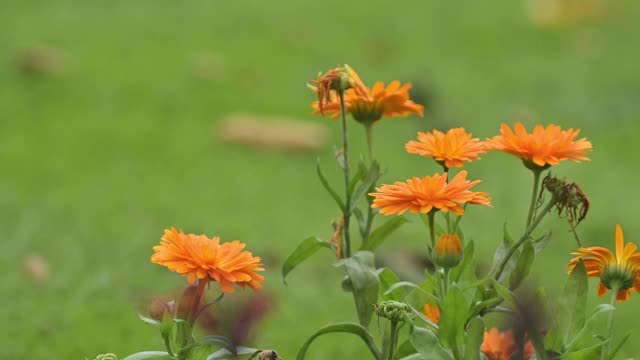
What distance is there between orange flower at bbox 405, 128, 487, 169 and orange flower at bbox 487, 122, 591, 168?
4 cm

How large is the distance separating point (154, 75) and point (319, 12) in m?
1.79

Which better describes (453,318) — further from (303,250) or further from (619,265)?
(303,250)

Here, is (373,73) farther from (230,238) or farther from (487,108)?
(230,238)

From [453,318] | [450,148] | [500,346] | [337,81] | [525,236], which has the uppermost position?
[337,81]

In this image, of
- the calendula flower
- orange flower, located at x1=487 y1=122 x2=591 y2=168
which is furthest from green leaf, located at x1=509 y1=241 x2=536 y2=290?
the calendula flower

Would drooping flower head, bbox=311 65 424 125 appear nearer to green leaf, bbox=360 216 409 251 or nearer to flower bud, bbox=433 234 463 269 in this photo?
green leaf, bbox=360 216 409 251

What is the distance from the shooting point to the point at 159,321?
157cm

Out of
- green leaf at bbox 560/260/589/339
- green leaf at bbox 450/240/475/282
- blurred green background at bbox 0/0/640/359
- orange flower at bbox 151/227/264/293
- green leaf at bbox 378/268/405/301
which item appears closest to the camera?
orange flower at bbox 151/227/264/293

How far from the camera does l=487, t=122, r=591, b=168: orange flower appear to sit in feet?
5.06

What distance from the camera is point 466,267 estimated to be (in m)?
1.70

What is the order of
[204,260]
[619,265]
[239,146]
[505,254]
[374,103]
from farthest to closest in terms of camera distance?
[239,146], [374,103], [505,254], [619,265], [204,260]

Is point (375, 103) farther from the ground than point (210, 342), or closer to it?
farther from the ground

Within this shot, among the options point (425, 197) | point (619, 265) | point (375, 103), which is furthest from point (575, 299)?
point (375, 103)

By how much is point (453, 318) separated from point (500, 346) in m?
0.28
